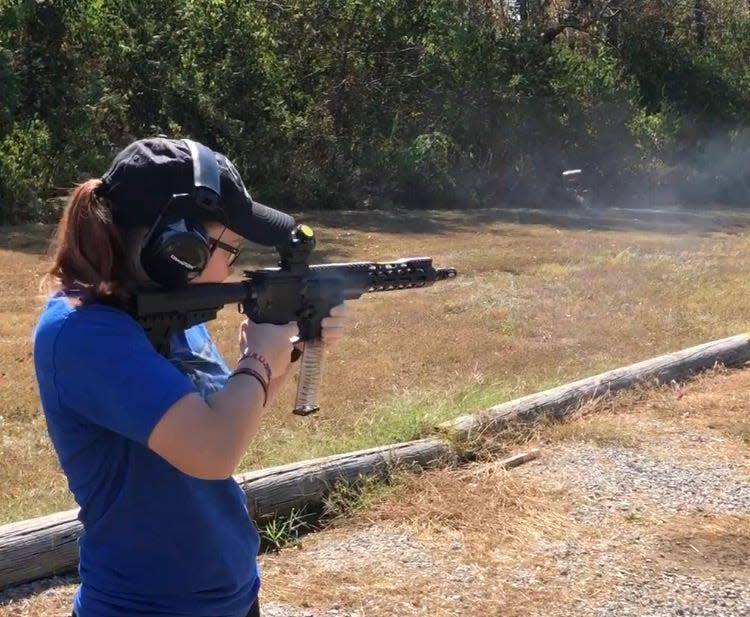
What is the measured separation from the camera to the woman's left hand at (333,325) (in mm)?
2480

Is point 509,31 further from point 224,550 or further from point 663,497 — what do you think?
point 224,550

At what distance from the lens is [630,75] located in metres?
25.8

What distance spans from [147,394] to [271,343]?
365 millimetres

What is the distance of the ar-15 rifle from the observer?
2.12m

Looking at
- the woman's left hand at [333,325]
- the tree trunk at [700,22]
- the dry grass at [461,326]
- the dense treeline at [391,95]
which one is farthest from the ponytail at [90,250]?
the tree trunk at [700,22]

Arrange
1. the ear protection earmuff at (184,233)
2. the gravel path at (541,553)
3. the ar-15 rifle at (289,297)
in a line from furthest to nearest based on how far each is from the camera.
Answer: the gravel path at (541,553) < the ar-15 rifle at (289,297) < the ear protection earmuff at (184,233)

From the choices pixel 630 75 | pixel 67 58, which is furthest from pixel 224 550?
pixel 630 75

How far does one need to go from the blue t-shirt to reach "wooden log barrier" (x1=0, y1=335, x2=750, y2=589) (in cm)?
217

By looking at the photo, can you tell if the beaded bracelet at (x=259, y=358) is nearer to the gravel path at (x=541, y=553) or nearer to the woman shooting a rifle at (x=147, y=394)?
the woman shooting a rifle at (x=147, y=394)

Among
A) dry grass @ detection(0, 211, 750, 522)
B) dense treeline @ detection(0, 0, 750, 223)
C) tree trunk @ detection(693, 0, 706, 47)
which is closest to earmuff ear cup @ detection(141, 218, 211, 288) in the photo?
dry grass @ detection(0, 211, 750, 522)

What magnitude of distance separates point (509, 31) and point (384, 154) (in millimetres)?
4849

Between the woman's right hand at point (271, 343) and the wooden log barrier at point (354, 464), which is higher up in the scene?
the woman's right hand at point (271, 343)

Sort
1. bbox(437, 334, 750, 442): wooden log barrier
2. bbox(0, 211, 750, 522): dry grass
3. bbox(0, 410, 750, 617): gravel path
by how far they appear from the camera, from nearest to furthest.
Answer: bbox(0, 410, 750, 617): gravel path < bbox(437, 334, 750, 442): wooden log barrier < bbox(0, 211, 750, 522): dry grass

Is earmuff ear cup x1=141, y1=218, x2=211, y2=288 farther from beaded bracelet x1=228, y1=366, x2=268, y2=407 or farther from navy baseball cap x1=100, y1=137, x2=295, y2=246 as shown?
Result: beaded bracelet x1=228, y1=366, x2=268, y2=407
